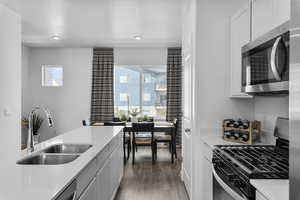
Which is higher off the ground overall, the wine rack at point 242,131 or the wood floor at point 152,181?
the wine rack at point 242,131

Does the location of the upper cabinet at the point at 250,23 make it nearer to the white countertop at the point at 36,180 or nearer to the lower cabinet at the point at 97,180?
the lower cabinet at the point at 97,180

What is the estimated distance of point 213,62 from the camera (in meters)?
3.00

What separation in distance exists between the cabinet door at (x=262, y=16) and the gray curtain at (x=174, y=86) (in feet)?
15.5

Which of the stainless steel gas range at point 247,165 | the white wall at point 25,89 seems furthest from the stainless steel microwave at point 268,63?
the white wall at point 25,89

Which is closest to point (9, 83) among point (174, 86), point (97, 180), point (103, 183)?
point (103, 183)

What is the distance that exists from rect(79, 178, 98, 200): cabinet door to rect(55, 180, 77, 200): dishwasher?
8.6 inches

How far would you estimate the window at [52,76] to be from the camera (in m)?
7.19

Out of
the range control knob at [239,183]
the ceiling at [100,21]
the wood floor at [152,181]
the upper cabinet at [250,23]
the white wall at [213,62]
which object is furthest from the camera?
the ceiling at [100,21]

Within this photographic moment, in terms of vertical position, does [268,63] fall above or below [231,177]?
above

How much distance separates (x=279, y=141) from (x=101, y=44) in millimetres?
5436

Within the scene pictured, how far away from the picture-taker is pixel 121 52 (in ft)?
23.4

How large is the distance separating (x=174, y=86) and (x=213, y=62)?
4.07 m

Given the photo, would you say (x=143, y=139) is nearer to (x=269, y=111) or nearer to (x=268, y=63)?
(x=269, y=111)

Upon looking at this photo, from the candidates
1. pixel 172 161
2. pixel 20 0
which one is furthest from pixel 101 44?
pixel 172 161
